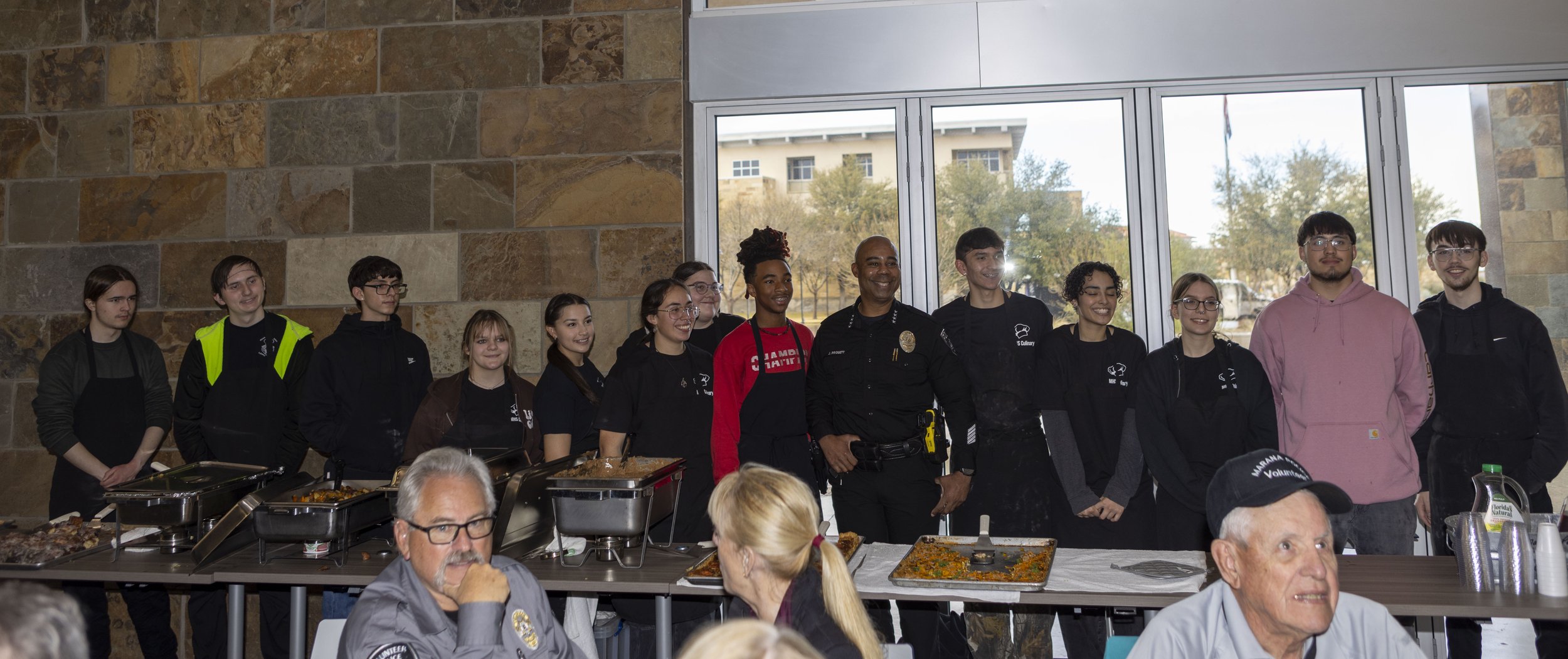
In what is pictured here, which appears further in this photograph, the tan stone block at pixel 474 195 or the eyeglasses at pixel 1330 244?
the tan stone block at pixel 474 195

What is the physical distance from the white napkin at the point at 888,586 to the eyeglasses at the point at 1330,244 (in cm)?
210

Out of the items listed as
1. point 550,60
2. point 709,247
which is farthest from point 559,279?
point 550,60

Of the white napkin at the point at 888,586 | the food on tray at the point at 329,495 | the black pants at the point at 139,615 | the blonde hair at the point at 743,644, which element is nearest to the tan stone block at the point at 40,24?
the black pants at the point at 139,615

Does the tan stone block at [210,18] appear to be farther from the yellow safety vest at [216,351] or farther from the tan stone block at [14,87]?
the yellow safety vest at [216,351]

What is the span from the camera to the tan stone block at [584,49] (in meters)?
5.13

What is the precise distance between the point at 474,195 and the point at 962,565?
3425 mm

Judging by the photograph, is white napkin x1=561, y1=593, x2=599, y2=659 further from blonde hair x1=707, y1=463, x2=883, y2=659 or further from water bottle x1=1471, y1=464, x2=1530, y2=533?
water bottle x1=1471, y1=464, x2=1530, y2=533

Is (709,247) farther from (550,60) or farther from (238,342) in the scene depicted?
(238,342)

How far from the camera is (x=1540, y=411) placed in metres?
3.85

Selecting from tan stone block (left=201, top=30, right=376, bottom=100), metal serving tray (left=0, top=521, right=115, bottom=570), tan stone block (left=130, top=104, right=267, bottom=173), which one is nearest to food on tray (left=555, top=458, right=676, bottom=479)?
metal serving tray (left=0, top=521, right=115, bottom=570)

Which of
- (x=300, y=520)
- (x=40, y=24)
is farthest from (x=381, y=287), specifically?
(x=40, y=24)

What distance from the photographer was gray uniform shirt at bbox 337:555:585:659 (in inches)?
78.7

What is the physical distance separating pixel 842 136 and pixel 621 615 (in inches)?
107

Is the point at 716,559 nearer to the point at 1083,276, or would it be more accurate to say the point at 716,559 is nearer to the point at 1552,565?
the point at 1083,276
